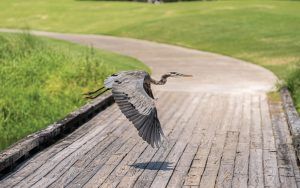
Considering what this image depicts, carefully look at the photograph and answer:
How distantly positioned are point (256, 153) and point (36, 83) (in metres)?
7.79

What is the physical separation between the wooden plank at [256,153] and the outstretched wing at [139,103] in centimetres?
148

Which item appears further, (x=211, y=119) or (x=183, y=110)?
(x=183, y=110)

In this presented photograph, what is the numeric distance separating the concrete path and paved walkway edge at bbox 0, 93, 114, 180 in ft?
0.47

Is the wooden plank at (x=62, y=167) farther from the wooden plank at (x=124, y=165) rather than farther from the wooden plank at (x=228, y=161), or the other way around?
the wooden plank at (x=228, y=161)

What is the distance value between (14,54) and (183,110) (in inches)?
285

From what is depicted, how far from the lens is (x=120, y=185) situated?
22.5ft

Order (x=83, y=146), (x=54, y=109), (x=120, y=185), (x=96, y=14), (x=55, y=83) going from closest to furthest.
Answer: (x=120, y=185), (x=83, y=146), (x=54, y=109), (x=55, y=83), (x=96, y=14)

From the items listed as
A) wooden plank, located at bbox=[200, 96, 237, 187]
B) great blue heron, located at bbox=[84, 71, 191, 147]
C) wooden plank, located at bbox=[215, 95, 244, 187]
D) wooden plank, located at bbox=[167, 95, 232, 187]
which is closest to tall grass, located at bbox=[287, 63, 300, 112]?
wooden plank, located at bbox=[167, 95, 232, 187]

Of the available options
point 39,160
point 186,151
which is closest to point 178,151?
point 186,151

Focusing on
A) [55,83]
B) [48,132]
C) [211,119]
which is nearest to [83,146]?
[48,132]

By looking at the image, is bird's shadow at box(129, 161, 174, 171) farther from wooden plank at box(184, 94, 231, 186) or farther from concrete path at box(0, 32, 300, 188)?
wooden plank at box(184, 94, 231, 186)

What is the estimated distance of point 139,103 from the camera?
22.2ft

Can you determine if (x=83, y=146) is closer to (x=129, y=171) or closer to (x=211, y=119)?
(x=129, y=171)

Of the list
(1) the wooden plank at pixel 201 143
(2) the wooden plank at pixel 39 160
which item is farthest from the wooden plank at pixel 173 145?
(2) the wooden plank at pixel 39 160
